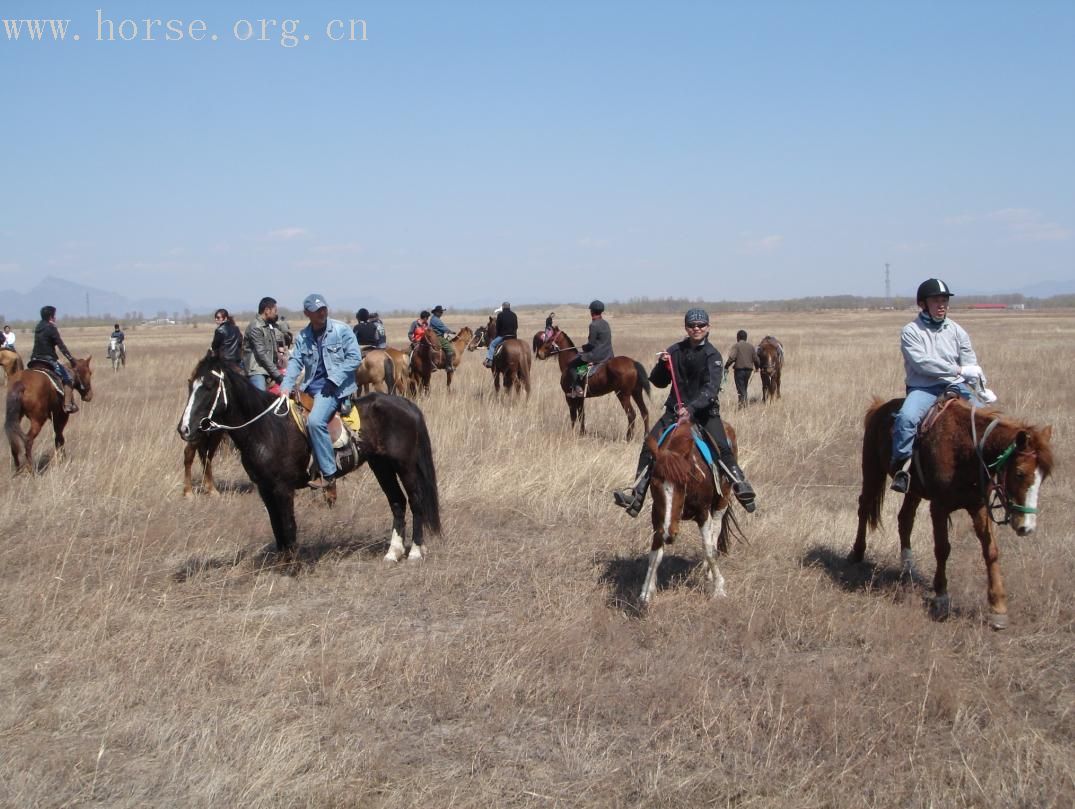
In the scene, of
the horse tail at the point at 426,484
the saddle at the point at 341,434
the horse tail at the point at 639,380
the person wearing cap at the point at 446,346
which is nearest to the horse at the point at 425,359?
the person wearing cap at the point at 446,346

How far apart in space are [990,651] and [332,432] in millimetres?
5293

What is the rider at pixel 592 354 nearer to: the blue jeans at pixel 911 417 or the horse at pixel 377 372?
the horse at pixel 377 372

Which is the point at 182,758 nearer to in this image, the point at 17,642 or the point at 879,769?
the point at 17,642

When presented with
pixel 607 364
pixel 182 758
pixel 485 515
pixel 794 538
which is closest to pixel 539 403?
pixel 607 364

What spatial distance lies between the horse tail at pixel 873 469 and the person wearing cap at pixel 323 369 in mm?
4507

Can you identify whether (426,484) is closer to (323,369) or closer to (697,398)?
(323,369)

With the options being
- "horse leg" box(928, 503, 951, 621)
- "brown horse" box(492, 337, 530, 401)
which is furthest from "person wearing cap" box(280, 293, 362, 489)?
"brown horse" box(492, 337, 530, 401)

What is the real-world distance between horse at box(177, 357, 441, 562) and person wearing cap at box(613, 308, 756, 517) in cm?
211

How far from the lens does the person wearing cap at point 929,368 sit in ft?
21.7

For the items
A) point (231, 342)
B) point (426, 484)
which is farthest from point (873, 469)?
point (231, 342)

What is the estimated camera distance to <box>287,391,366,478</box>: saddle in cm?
753

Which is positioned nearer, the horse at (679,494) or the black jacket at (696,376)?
the horse at (679,494)

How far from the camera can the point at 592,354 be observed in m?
15.0

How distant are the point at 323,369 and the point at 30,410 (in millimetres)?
5553
